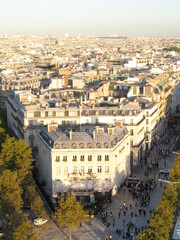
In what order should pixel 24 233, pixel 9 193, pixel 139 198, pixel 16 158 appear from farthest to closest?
pixel 16 158 → pixel 139 198 → pixel 9 193 → pixel 24 233

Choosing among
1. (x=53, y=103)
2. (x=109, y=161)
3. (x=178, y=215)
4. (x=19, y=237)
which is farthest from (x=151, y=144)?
(x=19, y=237)

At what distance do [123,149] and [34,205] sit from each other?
15.1 metres

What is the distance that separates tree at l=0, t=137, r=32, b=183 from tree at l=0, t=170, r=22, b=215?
514 centimetres

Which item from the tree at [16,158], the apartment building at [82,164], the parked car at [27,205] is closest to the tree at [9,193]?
the parked car at [27,205]

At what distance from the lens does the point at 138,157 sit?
70.2 metres

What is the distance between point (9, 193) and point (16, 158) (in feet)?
32.5

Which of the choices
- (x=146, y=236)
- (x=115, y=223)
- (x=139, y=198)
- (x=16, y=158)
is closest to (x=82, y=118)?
(x=16, y=158)

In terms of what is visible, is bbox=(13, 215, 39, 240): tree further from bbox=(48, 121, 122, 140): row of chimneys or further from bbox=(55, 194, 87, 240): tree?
bbox=(48, 121, 122, 140): row of chimneys

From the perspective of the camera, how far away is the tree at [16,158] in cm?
5806

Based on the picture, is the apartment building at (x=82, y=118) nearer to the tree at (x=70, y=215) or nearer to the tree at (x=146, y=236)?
the tree at (x=70, y=215)

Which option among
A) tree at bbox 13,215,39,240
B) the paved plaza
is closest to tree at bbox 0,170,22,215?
the paved plaza

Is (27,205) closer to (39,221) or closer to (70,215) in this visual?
(39,221)

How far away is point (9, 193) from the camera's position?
5000 cm

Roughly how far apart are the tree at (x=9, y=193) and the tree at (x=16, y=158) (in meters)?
5.14
